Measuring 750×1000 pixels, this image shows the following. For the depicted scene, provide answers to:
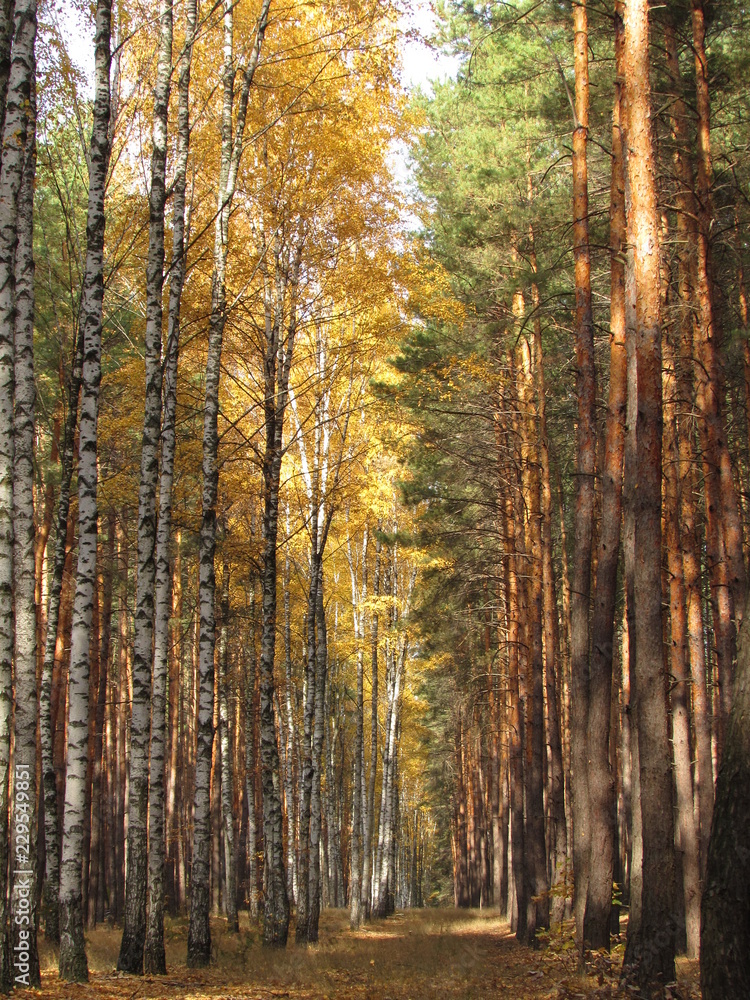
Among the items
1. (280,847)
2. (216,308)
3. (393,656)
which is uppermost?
(216,308)

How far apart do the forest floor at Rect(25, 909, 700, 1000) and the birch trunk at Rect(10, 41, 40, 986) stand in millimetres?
635

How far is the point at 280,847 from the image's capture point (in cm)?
1313


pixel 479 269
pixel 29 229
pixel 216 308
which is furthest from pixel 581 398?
pixel 29 229

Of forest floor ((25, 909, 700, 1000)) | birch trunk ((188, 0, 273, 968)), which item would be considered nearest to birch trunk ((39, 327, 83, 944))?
forest floor ((25, 909, 700, 1000))

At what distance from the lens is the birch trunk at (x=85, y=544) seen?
313 inches

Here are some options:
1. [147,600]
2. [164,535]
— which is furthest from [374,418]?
[147,600]

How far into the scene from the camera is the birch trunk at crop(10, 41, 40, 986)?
270 inches

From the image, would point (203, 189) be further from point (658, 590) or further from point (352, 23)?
point (658, 590)

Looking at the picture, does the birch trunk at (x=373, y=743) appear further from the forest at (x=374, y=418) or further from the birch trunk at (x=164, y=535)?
the birch trunk at (x=164, y=535)

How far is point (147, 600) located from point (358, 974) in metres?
5.94

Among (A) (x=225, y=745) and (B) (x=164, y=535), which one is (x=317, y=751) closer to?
(A) (x=225, y=745)

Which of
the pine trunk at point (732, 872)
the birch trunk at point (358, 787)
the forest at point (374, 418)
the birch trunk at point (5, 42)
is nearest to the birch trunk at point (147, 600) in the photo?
the forest at point (374, 418)

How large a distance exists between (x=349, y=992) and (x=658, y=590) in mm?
5460

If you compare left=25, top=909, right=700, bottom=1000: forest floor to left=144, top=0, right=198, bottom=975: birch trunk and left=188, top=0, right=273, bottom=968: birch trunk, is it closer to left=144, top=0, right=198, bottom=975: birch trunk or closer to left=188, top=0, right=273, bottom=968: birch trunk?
left=188, top=0, right=273, bottom=968: birch trunk
